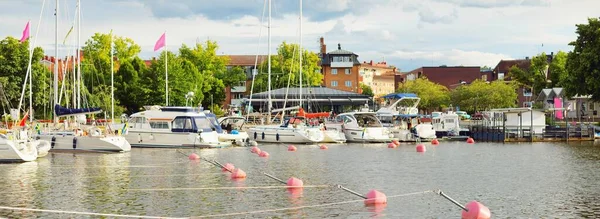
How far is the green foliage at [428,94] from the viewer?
15675 centimetres

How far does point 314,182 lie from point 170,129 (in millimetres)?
28062

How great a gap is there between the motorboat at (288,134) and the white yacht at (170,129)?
10.6 m

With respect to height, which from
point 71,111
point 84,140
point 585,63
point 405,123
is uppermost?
point 585,63

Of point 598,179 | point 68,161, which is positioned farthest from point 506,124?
point 68,161

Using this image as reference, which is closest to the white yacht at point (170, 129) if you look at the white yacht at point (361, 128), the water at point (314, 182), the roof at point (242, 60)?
the water at point (314, 182)

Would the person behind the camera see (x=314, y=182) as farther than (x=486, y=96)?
No

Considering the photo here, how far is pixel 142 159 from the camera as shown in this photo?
53.0m

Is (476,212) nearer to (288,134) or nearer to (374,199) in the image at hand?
(374,199)

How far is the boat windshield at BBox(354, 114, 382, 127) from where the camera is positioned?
80.7 m

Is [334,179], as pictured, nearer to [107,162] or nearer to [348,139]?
[107,162]

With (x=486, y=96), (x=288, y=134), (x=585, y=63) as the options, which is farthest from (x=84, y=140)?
(x=486, y=96)

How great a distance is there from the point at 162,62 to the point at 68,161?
219ft

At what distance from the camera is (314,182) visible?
3944cm

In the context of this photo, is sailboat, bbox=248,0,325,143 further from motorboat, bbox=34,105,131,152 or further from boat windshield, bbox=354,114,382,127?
motorboat, bbox=34,105,131,152
